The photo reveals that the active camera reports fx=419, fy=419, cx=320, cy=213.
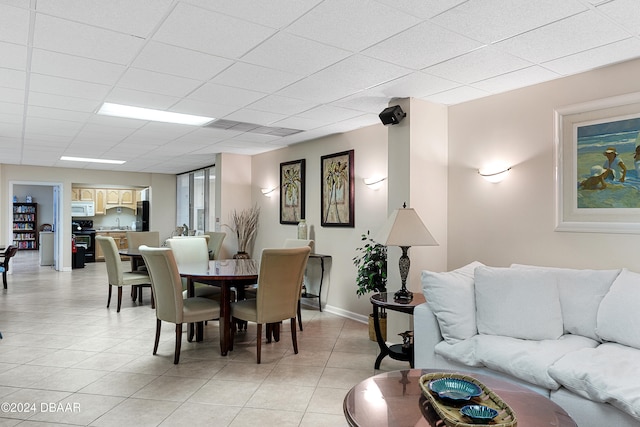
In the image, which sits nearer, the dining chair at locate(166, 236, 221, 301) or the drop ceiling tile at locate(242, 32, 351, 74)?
the drop ceiling tile at locate(242, 32, 351, 74)

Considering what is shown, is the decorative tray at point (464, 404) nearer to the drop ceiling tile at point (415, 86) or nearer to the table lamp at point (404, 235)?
the table lamp at point (404, 235)

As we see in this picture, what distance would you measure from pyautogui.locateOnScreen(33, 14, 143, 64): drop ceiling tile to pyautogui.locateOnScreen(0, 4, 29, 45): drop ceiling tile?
56 millimetres

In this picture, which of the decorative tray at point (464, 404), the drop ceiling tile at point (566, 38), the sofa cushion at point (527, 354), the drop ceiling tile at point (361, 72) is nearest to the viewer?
the decorative tray at point (464, 404)

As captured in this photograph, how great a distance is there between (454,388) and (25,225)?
16.8 m

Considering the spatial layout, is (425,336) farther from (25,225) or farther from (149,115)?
(25,225)

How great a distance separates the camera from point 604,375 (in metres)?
2.06

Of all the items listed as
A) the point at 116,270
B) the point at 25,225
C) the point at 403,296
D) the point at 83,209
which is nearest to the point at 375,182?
the point at 403,296

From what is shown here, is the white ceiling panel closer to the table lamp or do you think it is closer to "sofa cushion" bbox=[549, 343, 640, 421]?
the table lamp

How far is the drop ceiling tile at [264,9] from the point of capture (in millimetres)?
2189

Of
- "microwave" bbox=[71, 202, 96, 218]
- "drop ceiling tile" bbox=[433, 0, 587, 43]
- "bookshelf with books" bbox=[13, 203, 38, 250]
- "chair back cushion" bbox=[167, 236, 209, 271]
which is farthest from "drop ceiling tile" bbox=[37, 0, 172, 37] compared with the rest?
"bookshelf with books" bbox=[13, 203, 38, 250]

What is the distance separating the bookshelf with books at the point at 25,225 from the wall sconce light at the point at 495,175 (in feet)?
51.7

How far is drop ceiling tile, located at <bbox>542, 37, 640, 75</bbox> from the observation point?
2.74 m

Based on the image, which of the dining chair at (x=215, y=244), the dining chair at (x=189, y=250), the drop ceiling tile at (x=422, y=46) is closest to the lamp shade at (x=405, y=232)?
the drop ceiling tile at (x=422, y=46)

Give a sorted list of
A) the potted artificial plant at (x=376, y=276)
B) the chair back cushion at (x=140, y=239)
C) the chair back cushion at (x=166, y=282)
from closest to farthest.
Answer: the chair back cushion at (x=166, y=282) → the potted artificial plant at (x=376, y=276) → the chair back cushion at (x=140, y=239)
